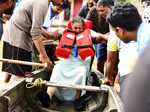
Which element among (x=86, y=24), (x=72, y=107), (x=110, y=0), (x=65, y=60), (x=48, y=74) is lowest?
(x=72, y=107)

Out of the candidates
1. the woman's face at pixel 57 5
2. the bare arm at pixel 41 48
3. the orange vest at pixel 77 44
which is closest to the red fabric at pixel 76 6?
the orange vest at pixel 77 44

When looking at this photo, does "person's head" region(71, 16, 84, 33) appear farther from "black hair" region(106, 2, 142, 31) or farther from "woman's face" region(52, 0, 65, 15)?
"black hair" region(106, 2, 142, 31)

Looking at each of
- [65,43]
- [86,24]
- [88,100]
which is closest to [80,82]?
[88,100]

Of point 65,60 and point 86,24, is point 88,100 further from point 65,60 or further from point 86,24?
point 86,24

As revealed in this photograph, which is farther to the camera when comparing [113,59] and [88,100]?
[88,100]

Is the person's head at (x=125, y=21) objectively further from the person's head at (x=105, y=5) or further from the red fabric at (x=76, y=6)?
the red fabric at (x=76, y=6)

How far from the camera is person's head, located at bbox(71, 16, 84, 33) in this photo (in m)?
3.38

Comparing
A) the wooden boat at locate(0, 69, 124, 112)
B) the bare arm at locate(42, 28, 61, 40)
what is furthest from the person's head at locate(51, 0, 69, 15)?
the wooden boat at locate(0, 69, 124, 112)

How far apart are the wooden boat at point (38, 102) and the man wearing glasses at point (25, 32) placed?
0.91ft

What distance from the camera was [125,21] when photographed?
185 centimetres

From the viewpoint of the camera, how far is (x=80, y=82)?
3182 mm

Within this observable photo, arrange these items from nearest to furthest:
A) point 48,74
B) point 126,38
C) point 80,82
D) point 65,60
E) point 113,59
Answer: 1. point 126,38
2. point 113,59
3. point 80,82
4. point 65,60
5. point 48,74

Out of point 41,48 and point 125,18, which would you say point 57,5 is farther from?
point 125,18

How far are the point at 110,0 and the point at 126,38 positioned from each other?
5.64 ft
